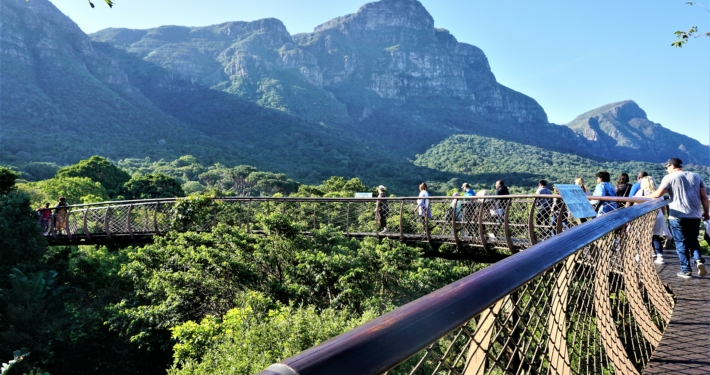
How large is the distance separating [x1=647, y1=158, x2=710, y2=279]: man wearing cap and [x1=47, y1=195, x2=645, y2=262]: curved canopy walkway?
4.69ft

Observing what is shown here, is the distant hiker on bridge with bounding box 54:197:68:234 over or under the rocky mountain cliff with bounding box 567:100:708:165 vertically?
under

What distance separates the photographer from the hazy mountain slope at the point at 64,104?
6216 centimetres

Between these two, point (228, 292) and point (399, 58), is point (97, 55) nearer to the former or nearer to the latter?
point (399, 58)

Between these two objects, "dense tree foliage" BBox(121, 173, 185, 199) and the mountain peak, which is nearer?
"dense tree foliage" BBox(121, 173, 185, 199)

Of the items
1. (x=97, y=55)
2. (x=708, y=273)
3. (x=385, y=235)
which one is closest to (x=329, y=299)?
(x=385, y=235)

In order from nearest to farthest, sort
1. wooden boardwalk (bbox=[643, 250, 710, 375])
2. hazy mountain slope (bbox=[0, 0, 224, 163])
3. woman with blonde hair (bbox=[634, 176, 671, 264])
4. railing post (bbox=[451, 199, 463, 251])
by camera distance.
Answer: wooden boardwalk (bbox=[643, 250, 710, 375]) < woman with blonde hair (bbox=[634, 176, 671, 264]) < railing post (bbox=[451, 199, 463, 251]) < hazy mountain slope (bbox=[0, 0, 224, 163])

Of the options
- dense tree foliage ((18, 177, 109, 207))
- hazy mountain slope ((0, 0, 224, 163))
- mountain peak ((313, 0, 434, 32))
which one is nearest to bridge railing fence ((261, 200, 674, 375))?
dense tree foliage ((18, 177, 109, 207))

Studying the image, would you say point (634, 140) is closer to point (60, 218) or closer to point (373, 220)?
point (373, 220)

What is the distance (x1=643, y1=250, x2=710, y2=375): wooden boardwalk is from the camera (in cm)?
227

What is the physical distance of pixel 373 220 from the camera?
11.0m

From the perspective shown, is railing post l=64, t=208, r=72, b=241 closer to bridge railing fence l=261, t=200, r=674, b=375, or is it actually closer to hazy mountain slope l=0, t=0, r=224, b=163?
bridge railing fence l=261, t=200, r=674, b=375

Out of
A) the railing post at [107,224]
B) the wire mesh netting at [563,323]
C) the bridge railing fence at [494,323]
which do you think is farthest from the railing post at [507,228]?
the railing post at [107,224]

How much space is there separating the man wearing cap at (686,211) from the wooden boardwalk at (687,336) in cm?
35

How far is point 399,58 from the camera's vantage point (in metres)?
163
